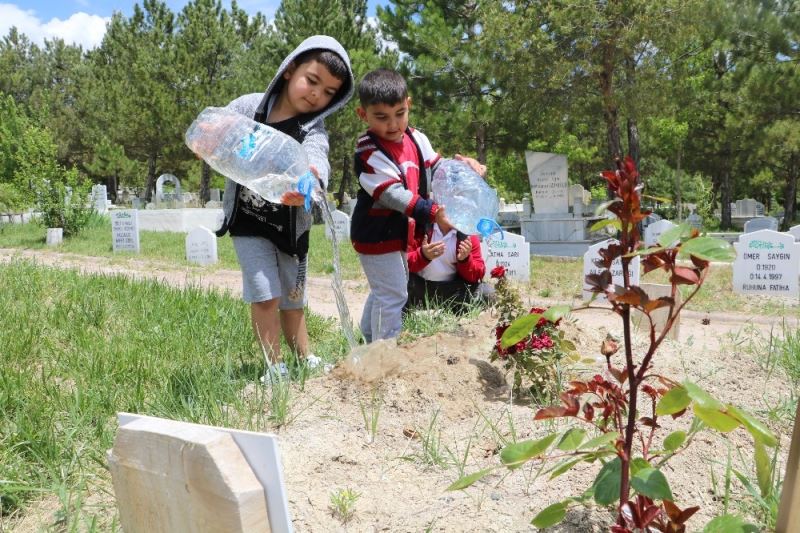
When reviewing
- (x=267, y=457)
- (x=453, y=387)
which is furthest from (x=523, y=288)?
(x=267, y=457)

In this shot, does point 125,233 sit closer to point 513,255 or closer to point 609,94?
point 513,255

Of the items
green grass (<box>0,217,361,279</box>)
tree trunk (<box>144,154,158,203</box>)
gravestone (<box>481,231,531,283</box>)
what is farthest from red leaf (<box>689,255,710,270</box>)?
tree trunk (<box>144,154,158,203</box>)

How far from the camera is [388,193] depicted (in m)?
2.79

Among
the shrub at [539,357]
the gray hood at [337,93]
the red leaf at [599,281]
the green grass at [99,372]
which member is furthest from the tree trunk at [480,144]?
the red leaf at [599,281]

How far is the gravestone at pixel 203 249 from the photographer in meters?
9.76

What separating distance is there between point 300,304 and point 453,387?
0.91 metres

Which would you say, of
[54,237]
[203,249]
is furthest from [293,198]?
[54,237]

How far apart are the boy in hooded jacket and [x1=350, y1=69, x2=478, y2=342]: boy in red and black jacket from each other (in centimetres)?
19

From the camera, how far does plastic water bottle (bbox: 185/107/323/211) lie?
2.46m

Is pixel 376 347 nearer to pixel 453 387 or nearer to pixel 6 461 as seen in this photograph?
pixel 453 387

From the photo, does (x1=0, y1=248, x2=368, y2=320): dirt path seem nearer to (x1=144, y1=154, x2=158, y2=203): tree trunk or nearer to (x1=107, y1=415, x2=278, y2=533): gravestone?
(x1=107, y1=415, x2=278, y2=533): gravestone

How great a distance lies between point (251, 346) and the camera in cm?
306

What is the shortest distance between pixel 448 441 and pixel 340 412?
0.38 m

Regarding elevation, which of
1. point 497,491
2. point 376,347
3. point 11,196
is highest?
point 11,196
